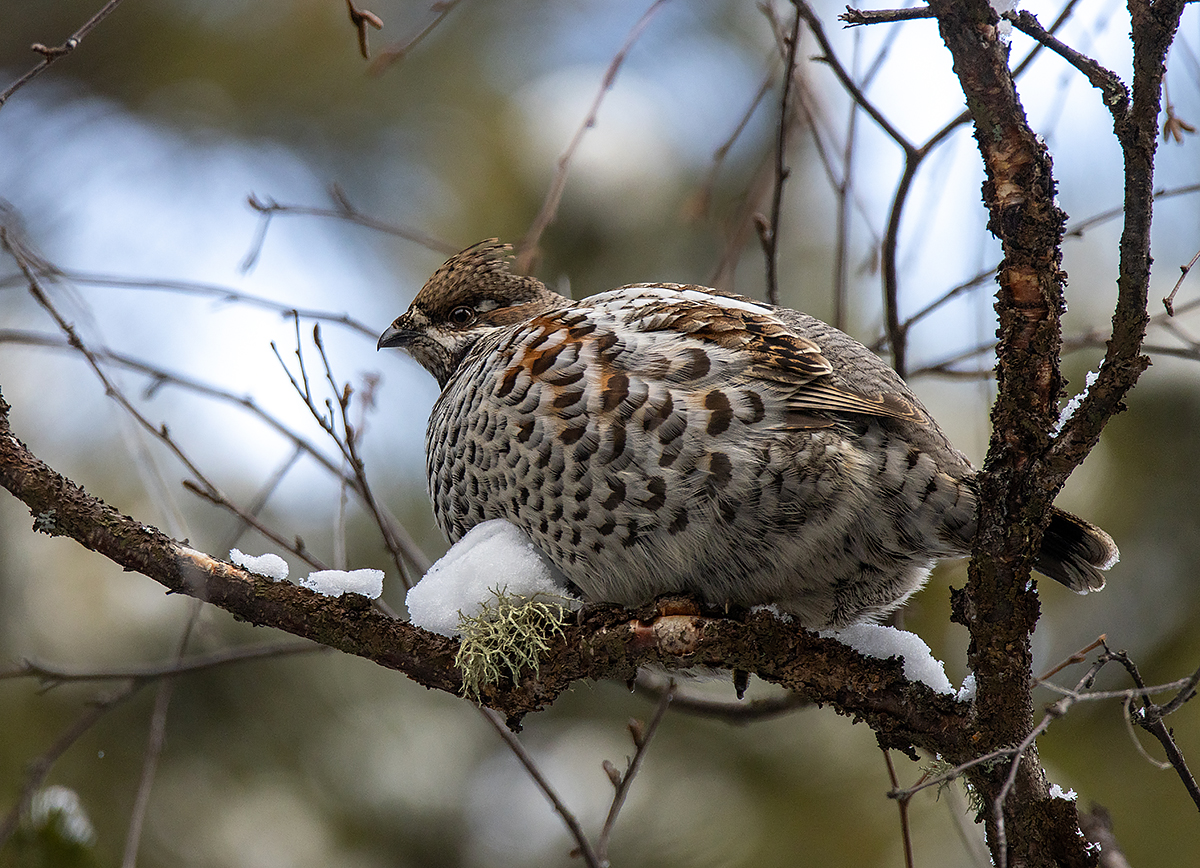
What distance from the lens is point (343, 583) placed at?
9.37ft

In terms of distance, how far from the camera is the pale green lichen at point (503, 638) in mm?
2766

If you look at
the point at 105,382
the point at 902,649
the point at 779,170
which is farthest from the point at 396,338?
the point at 902,649

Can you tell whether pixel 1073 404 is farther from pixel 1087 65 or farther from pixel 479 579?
pixel 479 579

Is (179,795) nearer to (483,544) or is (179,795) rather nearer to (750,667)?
(483,544)

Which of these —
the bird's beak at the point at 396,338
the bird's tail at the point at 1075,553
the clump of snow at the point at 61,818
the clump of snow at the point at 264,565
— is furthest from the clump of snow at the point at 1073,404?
the clump of snow at the point at 61,818

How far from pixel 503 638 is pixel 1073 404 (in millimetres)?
1556

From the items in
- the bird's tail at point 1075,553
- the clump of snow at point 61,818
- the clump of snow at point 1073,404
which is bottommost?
the clump of snow at point 61,818

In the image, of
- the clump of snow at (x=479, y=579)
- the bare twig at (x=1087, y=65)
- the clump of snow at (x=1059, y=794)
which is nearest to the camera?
the bare twig at (x=1087, y=65)

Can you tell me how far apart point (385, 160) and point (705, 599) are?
453cm

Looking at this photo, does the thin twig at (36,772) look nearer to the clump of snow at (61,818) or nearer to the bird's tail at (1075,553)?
the clump of snow at (61,818)

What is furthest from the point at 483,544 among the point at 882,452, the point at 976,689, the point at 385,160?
the point at 385,160

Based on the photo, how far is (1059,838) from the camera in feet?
7.64

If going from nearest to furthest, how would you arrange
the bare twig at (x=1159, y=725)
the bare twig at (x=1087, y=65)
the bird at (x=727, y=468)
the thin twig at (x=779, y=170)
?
the bare twig at (x=1087, y=65), the bare twig at (x=1159, y=725), the bird at (x=727, y=468), the thin twig at (x=779, y=170)

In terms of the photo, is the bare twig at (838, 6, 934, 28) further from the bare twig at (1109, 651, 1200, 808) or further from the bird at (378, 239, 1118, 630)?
the bare twig at (1109, 651, 1200, 808)
